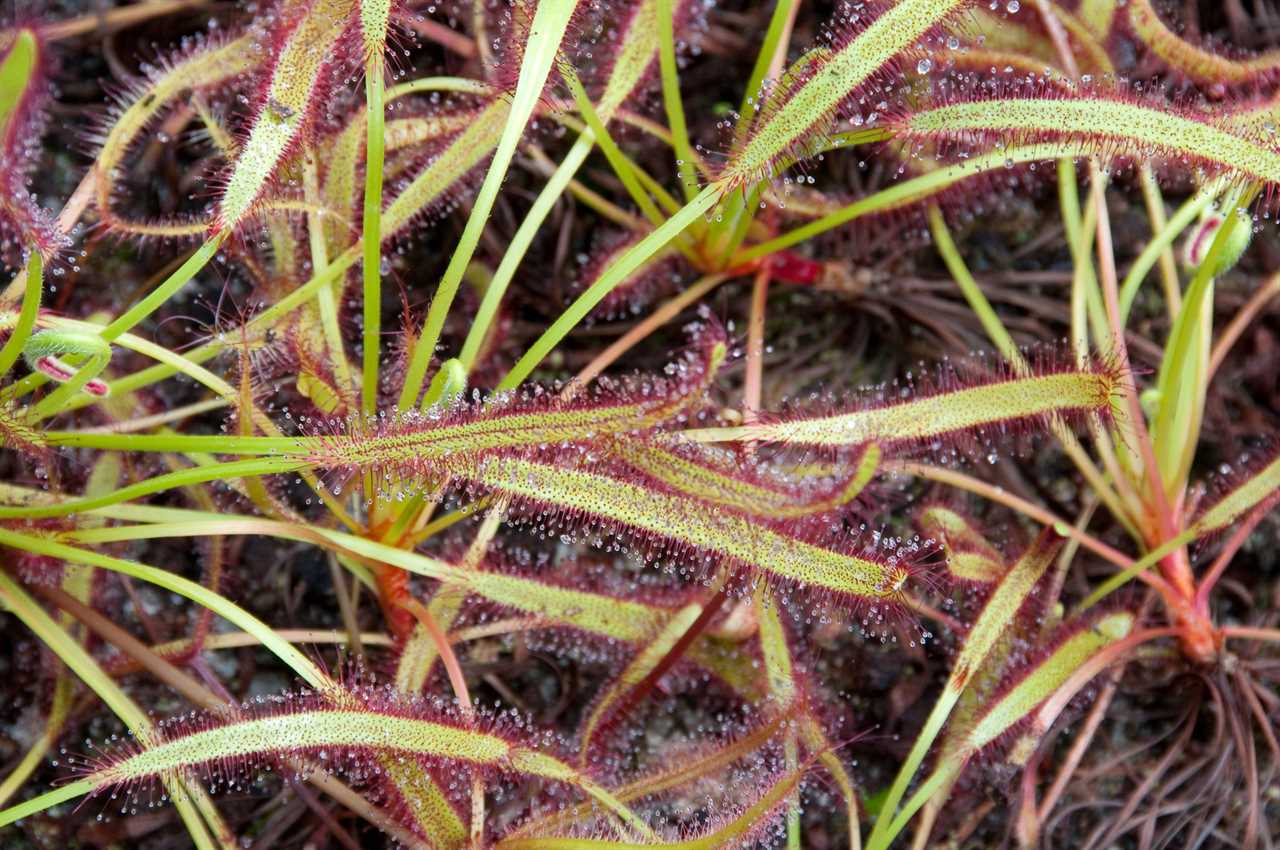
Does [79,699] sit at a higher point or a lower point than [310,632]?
lower

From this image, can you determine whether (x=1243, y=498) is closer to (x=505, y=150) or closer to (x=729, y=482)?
(x=729, y=482)

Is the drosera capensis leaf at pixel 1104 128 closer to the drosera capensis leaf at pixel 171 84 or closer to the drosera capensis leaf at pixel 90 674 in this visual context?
the drosera capensis leaf at pixel 171 84

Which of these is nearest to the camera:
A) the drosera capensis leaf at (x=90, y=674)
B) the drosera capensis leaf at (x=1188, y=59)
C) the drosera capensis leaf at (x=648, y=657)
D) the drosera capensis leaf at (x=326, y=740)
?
the drosera capensis leaf at (x=326, y=740)

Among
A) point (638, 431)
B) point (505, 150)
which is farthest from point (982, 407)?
point (505, 150)

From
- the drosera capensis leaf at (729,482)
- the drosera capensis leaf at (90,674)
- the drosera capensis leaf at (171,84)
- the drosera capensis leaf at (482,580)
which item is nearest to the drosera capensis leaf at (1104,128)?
the drosera capensis leaf at (729,482)

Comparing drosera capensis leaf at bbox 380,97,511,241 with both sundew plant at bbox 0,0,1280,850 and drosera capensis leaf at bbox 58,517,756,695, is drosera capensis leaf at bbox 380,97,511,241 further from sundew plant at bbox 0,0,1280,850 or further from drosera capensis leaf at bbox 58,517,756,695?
drosera capensis leaf at bbox 58,517,756,695

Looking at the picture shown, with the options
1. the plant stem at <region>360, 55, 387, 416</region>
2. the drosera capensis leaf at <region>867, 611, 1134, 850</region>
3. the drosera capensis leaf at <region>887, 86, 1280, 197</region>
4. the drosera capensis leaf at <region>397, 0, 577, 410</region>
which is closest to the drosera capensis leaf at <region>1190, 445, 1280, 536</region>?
the drosera capensis leaf at <region>867, 611, 1134, 850</region>

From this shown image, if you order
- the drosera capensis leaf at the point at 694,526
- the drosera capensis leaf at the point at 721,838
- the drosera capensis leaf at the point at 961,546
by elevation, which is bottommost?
the drosera capensis leaf at the point at 721,838

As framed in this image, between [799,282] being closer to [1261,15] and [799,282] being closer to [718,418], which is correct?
[718,418]

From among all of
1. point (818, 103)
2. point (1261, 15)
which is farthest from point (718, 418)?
point (1261, 15)
